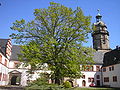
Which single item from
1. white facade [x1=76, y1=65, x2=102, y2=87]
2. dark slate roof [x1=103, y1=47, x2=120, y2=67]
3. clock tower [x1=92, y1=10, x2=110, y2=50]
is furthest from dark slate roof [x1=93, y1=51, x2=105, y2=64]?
clock tower [x1=92, y1=10, x2=110, y2=50]

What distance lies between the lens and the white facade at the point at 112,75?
127 ft

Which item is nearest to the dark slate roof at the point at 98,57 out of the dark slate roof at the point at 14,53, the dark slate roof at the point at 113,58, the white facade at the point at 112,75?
the dark slate roof at the point at 113,58

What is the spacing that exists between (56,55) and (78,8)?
8.35 metres

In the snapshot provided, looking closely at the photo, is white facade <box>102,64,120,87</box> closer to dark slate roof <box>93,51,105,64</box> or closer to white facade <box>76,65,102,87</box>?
white facade <box>76,65,102,87</box>

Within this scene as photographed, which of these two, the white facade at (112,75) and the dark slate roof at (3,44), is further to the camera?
the white facade at (112,75)

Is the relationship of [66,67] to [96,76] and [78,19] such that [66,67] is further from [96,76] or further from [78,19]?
[96,76]

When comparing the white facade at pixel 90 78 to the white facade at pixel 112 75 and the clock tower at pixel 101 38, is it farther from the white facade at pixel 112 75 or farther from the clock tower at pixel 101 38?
the clock tower at pixel 101 38

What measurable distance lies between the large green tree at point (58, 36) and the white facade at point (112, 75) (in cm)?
1793

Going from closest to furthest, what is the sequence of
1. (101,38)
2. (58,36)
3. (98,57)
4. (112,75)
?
(58,36), (112,75), (98,57), (101,38)

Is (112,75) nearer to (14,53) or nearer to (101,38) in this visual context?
(101,38)

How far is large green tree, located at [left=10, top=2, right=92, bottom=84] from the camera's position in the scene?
76.2ft

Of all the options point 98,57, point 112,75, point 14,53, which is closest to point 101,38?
point 98,57

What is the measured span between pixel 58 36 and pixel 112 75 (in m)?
24.2

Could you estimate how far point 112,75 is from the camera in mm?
41312
